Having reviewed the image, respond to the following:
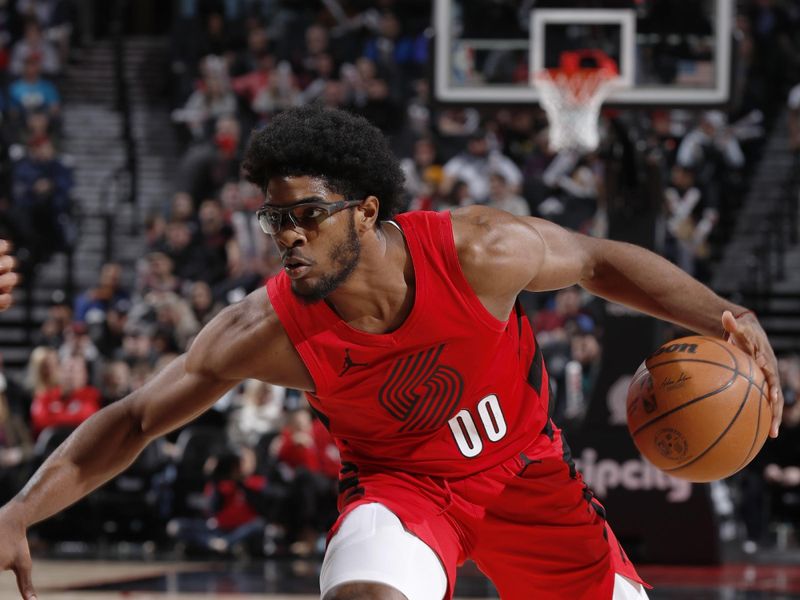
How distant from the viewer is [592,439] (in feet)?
27.6

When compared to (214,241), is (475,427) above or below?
above

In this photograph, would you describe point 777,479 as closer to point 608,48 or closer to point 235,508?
point 608,48

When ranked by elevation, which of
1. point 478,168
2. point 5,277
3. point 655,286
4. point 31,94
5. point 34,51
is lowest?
point 478,168

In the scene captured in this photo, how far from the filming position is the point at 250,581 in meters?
7.72

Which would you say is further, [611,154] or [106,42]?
[106,42]

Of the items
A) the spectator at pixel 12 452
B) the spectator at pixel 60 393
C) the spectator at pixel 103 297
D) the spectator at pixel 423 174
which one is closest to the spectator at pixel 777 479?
the spectator at pixel 423 174

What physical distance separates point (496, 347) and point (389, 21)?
35.8 feet

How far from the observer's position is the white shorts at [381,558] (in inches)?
128

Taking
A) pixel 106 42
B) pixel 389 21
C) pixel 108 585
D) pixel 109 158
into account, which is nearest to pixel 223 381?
pixel 108 585

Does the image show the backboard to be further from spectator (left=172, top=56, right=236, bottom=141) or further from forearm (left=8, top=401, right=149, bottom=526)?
spectator (left=172, top=56, right=236, bottom=141)

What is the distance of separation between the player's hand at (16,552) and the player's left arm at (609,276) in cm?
134

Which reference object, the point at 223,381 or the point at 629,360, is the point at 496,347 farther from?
the point at 629,360

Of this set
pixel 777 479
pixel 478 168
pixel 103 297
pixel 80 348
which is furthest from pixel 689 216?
pixel 80 348

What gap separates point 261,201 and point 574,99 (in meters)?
4.67
